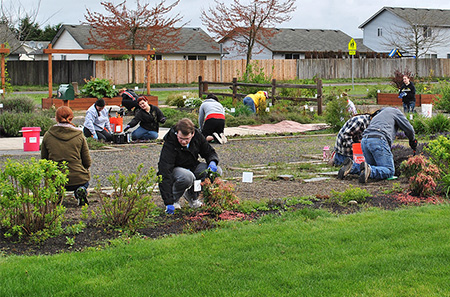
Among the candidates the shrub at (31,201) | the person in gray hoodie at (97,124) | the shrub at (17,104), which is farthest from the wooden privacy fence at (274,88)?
the shrub at (31,201)

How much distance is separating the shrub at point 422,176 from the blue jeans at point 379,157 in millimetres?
1122

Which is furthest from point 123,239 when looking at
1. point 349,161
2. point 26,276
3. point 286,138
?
point 286,138

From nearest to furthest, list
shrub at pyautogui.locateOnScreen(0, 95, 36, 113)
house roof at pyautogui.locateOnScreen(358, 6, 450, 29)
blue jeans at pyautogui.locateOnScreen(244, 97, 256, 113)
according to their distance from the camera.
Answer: shrub at pyautogui.locateOnScreen(0, 95, 36, 113)
blue jeans at pyautogui.locateOnScreen(244, 97, 256, 113)
house roof at pyautogui.locateOnScreen(358, 6, 450, 29)

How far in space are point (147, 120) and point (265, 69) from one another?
3719cm

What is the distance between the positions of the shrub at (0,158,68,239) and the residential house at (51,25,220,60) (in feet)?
184

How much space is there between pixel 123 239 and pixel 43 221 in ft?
2.91

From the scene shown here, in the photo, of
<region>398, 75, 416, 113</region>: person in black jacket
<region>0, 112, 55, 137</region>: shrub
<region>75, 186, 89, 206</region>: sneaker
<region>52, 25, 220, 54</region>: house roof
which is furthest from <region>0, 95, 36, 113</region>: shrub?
<region>52, 25, 220, 54</region>: house roof

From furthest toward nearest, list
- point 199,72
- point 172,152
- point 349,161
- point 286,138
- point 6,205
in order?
point 199,72
point 286,138
point 349,161
point 172,152
point 6,205

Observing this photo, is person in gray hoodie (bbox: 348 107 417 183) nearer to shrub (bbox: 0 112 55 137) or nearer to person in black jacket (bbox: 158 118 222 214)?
person in black jacket (bbox: 158 118 222 214)

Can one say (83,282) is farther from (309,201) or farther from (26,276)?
(309,201)

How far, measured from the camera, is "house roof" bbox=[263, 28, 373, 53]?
6769 cm

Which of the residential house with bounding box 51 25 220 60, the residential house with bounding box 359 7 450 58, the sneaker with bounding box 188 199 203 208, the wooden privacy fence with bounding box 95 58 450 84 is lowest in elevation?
the sneaker with bounding box 188 199 203 208

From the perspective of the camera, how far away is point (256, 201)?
830 centimetres

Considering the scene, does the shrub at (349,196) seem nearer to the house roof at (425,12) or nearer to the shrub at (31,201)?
the shrub at (31,201)
